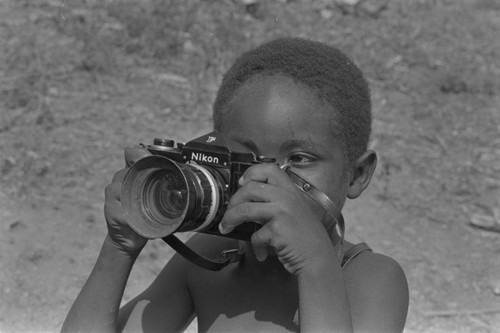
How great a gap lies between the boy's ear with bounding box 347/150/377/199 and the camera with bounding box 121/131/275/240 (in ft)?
1.00

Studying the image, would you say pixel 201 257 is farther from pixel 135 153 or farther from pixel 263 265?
pixel 135 153

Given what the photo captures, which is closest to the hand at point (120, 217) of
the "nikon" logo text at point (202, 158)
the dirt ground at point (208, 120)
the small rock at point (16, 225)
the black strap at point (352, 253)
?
the "nikon" logo text at point (202, 158)

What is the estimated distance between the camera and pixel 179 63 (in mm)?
4582

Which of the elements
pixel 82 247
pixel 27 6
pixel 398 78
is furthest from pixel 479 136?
pixel 27 6

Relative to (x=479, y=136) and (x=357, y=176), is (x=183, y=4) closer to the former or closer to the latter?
(x=479, y=136)

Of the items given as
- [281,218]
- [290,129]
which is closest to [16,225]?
[290,129]

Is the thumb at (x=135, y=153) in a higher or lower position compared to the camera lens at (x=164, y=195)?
higher

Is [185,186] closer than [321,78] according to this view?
Yes

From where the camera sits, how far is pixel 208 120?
13.8ft

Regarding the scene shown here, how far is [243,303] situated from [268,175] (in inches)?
15.9

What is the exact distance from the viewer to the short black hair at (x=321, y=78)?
187 centimetres

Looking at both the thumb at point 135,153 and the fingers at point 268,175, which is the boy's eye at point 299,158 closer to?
the fingers at point 268,175

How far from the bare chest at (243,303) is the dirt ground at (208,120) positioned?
143 centimetres

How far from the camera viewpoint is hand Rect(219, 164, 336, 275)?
1630mm
